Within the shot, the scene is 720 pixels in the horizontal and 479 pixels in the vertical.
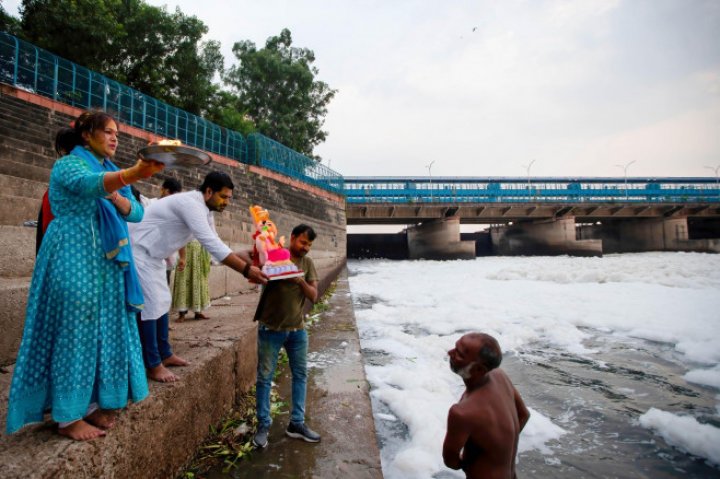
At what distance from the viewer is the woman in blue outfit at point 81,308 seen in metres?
1.29

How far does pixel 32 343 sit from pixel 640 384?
4823 millimetres

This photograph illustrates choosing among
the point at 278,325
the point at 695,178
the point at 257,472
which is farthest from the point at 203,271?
the point at 695,178

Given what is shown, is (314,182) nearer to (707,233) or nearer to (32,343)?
(32,343)

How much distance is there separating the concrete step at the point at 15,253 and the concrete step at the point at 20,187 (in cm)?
239

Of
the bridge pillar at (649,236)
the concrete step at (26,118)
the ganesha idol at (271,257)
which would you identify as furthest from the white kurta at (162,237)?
the bridge pillar at (649,236)

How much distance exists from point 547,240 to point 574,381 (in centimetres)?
3013

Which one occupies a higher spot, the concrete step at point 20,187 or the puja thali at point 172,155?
the concrete step at point 20,187

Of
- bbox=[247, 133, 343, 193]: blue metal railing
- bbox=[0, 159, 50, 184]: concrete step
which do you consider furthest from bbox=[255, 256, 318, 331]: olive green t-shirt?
bbox=[247, 133, 343, 193]: blue metal railing

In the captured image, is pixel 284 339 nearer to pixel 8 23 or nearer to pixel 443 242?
pixel 8 23

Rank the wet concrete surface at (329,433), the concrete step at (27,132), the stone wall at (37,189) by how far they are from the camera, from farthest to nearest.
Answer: the concrete step at (27,132), the stone wall at (37,189), the wet concrete surface at (329,433)

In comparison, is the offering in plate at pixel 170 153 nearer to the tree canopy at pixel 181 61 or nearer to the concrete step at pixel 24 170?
the concrete step at pixel 24 170

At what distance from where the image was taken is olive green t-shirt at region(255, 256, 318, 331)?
2.20 meters

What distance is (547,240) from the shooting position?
30.2 meters

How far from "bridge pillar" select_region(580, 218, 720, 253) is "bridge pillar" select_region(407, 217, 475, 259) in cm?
1703
